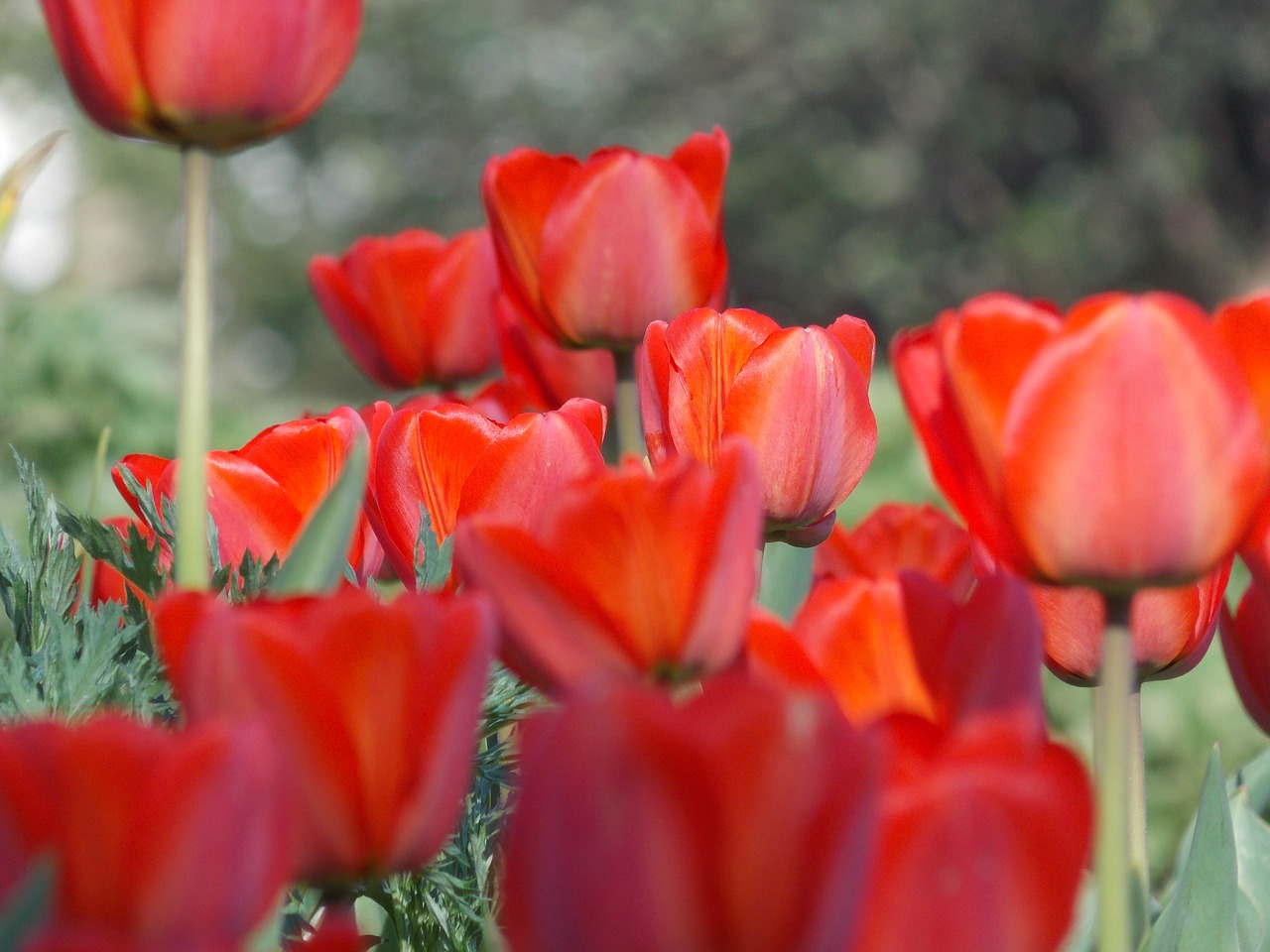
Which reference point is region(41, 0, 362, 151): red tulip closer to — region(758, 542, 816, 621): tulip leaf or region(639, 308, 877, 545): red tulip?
region(639, 308, 877, 545): red tulip

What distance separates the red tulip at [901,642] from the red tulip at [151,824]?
0.63 feet

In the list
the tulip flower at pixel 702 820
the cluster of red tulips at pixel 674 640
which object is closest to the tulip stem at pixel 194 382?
the cluster of red tulips at pixel 674 640

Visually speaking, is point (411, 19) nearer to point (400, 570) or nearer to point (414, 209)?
point (414, 209)

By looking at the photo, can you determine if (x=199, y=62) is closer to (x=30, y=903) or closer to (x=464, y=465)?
(x=464, y=465)

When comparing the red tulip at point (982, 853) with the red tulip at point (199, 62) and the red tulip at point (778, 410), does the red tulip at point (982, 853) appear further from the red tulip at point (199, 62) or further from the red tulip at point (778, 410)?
the red tulip at point (199, 62)

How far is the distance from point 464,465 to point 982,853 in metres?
0.35

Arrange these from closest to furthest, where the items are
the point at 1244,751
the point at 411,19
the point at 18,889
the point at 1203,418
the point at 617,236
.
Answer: the point at 18,889, the point at 1203,418, the point at 617,236, the point at 1244,751, the point at 411,19

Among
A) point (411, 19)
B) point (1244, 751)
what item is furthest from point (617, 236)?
point (411, 19)

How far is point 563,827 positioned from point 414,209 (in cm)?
1194

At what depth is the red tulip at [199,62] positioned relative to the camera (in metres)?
0.57

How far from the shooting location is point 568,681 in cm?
44

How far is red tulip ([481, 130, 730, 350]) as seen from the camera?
0.81m

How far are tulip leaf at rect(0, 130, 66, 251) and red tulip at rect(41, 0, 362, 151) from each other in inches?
10.4

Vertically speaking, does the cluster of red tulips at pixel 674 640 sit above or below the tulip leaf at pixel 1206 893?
above
